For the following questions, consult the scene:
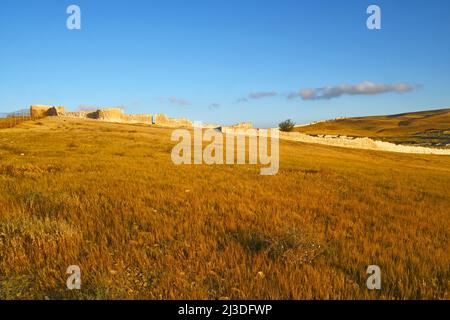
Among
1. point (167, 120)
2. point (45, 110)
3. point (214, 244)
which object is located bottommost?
point (214, 244)

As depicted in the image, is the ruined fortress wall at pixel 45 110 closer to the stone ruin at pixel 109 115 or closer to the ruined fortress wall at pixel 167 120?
the stone ruin at pixel 109 115

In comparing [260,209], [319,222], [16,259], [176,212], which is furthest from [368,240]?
[16,259]

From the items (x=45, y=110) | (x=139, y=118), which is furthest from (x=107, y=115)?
(x=45, y=110)

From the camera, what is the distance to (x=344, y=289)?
4008 millimetres

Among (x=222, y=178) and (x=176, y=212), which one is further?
(x=222, y=178)

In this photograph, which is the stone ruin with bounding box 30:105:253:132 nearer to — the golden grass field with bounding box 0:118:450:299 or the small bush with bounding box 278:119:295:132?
the small bush with bounding box 278:119:295:132

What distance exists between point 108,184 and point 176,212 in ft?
15.0

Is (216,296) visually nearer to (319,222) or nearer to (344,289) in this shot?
(344,289)

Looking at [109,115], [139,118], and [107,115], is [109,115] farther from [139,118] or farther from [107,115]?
[139,118]

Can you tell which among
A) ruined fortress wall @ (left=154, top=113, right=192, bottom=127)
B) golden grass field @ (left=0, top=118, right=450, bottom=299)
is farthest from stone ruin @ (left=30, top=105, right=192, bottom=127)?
golden grass field @ (left=0, top=118, right=450, bottom=299)

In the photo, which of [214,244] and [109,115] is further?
[109,115]

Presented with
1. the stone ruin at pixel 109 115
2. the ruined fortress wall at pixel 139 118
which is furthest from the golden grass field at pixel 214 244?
the ruined fortress wall at pixel 139 118

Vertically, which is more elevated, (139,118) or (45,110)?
(45,110)
